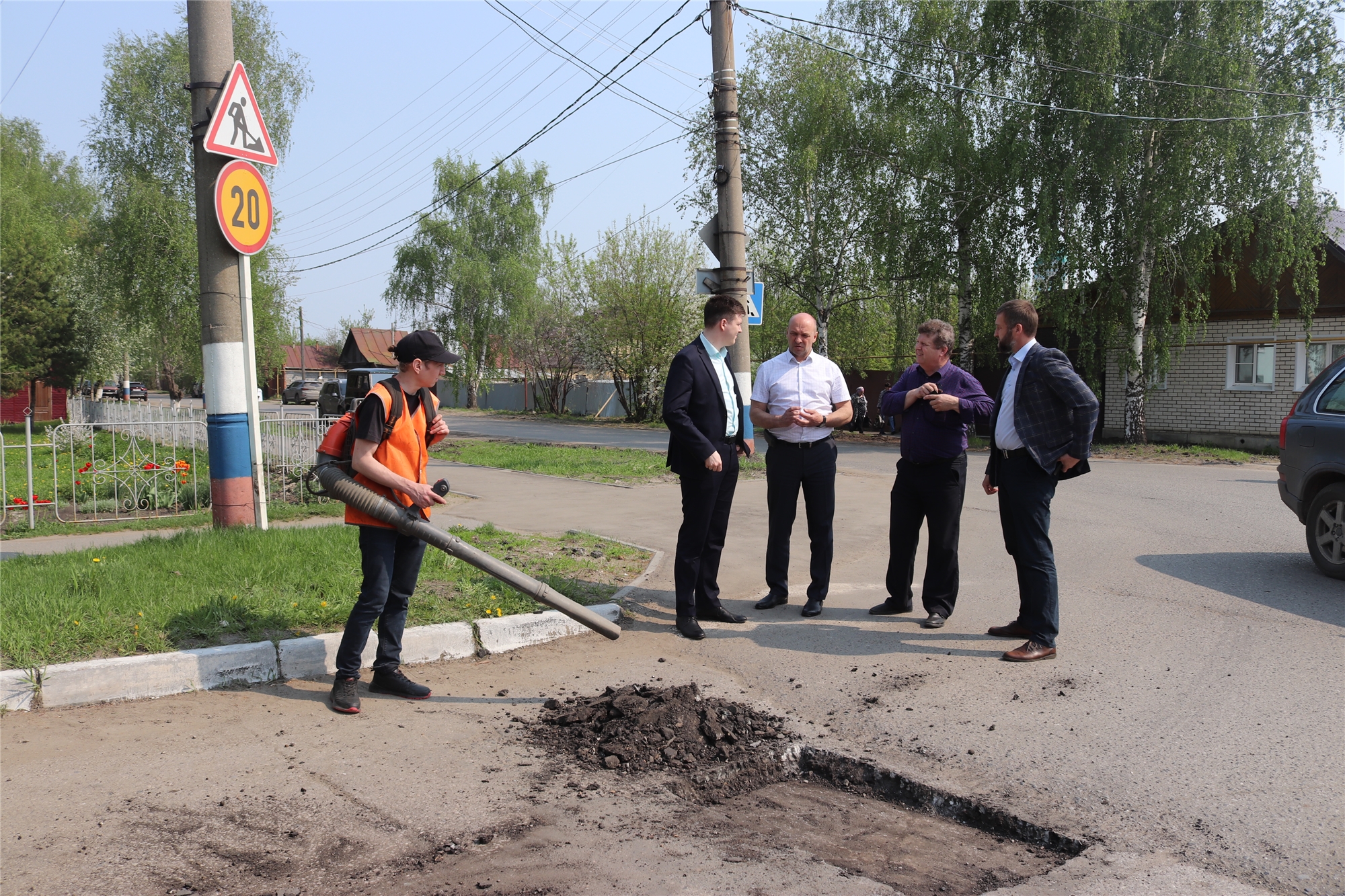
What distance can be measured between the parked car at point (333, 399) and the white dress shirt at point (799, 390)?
2209cm

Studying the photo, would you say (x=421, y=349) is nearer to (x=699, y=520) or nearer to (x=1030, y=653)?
(x=699, y=520)

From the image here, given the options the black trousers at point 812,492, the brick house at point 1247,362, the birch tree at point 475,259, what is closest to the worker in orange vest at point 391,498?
the black trousers at point 812,492

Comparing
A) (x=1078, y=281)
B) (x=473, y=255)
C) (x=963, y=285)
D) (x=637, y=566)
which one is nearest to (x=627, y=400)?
(x=473, y=255)

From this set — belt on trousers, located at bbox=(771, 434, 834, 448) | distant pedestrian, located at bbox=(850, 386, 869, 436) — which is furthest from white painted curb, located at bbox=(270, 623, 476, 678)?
distant pedestrian, located at bbox=(850, 386, 869, 436)

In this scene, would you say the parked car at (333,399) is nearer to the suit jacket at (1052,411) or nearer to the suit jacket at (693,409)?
the suit jacket at (693,409)

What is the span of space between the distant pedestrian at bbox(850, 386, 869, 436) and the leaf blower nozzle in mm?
23290

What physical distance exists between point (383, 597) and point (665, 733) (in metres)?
1.65

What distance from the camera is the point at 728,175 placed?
40.1 ft

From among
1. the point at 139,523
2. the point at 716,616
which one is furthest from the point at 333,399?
the point at 716,616

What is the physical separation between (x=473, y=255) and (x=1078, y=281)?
3058cm

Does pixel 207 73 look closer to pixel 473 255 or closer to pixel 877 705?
pixel 877 705

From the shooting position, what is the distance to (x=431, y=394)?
4945mm

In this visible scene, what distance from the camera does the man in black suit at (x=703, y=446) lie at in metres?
5.75

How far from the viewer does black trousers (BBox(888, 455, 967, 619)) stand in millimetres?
6008
